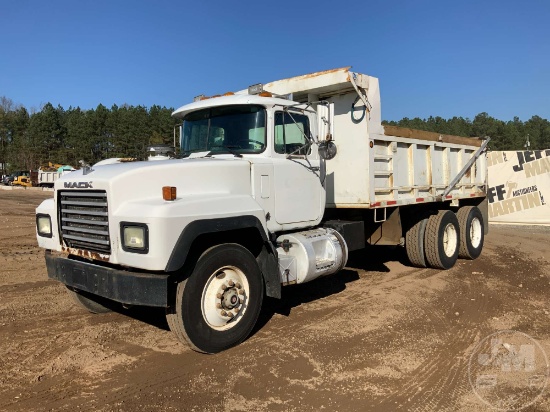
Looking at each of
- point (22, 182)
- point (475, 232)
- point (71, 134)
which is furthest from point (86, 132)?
point (475, 232)

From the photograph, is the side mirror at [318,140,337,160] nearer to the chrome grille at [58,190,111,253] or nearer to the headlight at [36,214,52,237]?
the chrome grille at [58,190,111,253]

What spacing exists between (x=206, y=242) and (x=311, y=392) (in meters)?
1.70

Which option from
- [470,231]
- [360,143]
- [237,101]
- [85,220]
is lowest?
[470,231]

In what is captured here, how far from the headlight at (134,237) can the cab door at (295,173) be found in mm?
1910

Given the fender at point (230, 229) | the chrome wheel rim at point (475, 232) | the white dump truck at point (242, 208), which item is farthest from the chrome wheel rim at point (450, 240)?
the fender at point (230, 229)

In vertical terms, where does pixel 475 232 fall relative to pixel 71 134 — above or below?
below

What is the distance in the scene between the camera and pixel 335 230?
6133mm

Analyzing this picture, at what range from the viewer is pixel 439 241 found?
8.05m

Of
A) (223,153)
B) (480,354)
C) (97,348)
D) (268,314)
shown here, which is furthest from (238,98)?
(480,354)

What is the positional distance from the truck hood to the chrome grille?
0.32 feet

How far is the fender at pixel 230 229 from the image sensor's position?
3.76 metres

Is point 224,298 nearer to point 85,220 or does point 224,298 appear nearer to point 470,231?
point 85,220

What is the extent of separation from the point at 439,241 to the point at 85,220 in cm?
622

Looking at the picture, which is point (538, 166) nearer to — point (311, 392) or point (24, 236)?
point (311, 392)
